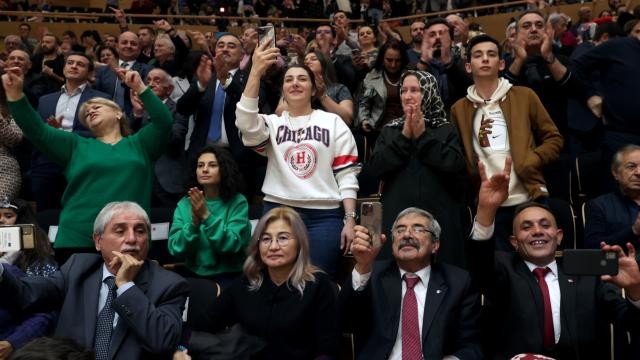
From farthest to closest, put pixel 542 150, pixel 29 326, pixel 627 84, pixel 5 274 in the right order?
pixel 627 84
pixel 542 150
pixel 29 326
pixel 5 274

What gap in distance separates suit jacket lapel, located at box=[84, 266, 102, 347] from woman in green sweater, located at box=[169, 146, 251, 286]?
0.92 meters

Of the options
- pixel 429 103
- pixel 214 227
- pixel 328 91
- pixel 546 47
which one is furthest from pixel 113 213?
pixel 546 47

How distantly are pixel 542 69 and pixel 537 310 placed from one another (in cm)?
178

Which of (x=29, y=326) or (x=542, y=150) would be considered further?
(x=542, y=150)

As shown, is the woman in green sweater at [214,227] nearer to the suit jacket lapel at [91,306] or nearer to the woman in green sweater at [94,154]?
the woman in green sweater at [94,154]

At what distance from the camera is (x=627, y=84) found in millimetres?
4699

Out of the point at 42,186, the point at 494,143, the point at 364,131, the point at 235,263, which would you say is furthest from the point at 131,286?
the point at 364,131

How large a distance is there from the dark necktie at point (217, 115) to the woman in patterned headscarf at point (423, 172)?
1379 mm

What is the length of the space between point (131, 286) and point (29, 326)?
497mm

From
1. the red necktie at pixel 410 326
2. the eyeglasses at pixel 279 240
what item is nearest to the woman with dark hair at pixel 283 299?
the eyeglasses at pixel 279 240

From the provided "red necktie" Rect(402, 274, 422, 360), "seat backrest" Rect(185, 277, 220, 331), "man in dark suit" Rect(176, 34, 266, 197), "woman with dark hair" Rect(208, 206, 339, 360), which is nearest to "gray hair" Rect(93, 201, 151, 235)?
"seat backrest" Rect(185, 277, 220, 331)

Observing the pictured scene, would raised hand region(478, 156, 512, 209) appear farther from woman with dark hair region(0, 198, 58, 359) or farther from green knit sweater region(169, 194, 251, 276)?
woman with dark hair region(0, 198, 58, 359)

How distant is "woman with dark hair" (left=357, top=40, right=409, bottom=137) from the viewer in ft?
17.9

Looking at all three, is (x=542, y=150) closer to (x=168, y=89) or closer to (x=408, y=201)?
(x=408, y=201)
